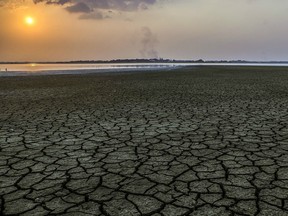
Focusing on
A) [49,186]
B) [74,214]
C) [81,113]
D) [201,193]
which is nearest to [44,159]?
[49,186]

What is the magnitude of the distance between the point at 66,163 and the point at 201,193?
186cm

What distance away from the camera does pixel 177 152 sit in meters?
4.48

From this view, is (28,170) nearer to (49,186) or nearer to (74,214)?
(49,186)

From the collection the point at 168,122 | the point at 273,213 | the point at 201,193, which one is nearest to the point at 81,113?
the point at 168,122

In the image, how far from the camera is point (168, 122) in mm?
6809

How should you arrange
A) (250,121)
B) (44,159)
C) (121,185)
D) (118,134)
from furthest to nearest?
(250,121) → (118,134) → (44,159) → (121,185)


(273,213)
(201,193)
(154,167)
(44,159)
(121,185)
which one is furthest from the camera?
(44,159)

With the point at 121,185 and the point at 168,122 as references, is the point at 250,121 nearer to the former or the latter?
the point at 168,122

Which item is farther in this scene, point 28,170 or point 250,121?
point 250,121

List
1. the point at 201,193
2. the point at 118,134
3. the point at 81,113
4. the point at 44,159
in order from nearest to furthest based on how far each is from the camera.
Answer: the point at 201,193
the point at 44,159
the point at 118,134
the point at 81,113

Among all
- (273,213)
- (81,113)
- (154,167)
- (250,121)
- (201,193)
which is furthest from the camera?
(81,113)

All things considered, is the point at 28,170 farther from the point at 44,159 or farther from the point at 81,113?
the point at 81,113

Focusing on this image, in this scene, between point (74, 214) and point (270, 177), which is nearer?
point (74, 214)

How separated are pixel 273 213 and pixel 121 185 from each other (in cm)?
148
